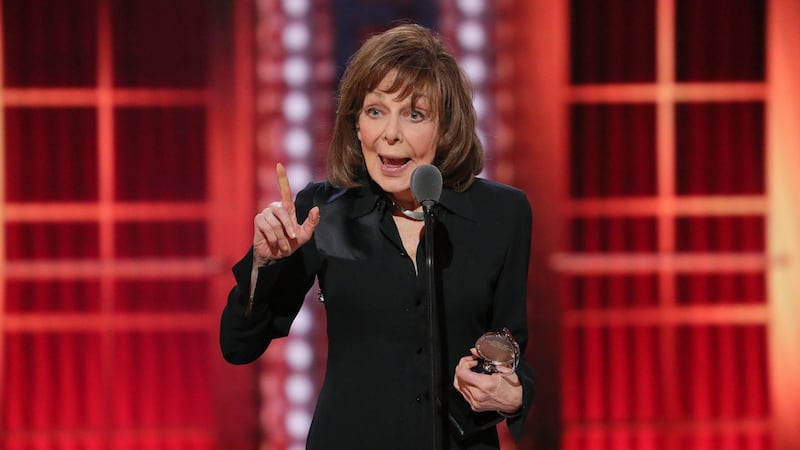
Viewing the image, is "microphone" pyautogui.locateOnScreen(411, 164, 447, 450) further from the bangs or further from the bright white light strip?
the bright white light strip

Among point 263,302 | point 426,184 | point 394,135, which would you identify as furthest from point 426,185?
point 263,302

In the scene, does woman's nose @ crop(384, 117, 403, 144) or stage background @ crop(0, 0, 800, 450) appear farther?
stage background @ crop(0, 0, 800, 450)

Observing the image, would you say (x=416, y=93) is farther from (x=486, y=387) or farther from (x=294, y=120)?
(x=294, y=120)

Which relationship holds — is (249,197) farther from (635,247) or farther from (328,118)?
(635,247)

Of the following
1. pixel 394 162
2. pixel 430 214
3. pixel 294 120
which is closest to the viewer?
pixel 430 214

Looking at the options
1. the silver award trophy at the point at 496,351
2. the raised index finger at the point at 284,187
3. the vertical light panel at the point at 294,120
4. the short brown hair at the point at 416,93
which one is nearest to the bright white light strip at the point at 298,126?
the vertical light panel at the point at 294,120

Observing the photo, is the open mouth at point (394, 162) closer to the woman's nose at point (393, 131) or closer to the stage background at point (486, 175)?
the woman's nose at point (393, 131)

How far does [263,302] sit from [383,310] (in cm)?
17

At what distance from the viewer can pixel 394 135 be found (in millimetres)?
1531

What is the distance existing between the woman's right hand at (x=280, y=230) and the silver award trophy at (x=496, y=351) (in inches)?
→ 11.1

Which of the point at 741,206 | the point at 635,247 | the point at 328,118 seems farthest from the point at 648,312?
the point at 328,118

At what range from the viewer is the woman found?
59.4 inches

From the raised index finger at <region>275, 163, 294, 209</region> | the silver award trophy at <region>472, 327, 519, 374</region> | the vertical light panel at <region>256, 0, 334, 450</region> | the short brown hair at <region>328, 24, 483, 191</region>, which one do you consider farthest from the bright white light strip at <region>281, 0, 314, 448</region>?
the silver award trophy at <region>472, 327, 519, 374</region>

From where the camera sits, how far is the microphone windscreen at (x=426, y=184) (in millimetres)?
1309
